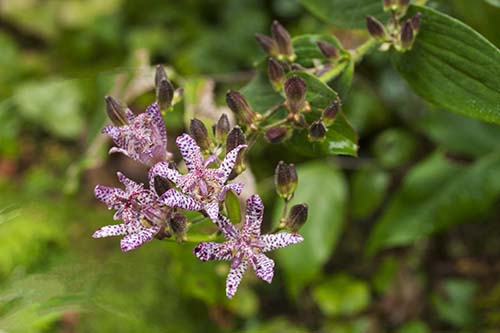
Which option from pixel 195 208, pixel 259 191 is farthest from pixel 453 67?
→ pixel 259 191

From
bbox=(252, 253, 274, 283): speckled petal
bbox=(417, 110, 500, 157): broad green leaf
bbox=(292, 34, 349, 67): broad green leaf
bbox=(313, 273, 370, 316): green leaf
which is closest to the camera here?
bbox=(252, 253, 274, 283): speckled petal

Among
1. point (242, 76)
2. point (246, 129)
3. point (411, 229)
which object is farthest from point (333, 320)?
point (246, 129)

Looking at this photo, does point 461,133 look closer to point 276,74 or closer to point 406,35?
point 406,35

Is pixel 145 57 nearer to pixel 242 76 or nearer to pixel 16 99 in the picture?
pixel 242 76

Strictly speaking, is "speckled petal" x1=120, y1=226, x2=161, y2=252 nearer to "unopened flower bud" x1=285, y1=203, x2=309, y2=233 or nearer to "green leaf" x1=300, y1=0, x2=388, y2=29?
"unopened flower bud" x1=285, y1=203, x2=309, y2=233

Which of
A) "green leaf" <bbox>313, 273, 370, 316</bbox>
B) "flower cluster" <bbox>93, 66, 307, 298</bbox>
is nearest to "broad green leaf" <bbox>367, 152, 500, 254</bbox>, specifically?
"green leaf" <bbox>313, 273, 370, 316</bbox>
